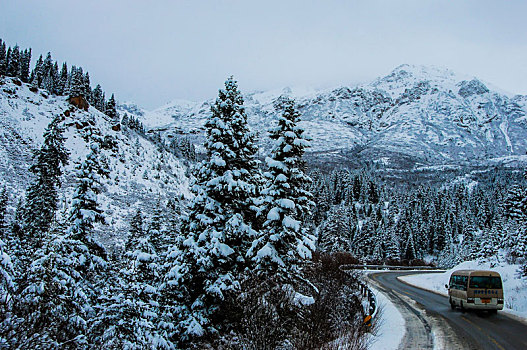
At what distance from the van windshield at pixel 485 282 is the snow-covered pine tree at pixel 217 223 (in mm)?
11854

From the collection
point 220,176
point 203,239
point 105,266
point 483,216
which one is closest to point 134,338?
point 203,239

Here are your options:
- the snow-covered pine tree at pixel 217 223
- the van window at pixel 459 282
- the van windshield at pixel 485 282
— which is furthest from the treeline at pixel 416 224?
the snow-covered pine tree at pixel 217 223

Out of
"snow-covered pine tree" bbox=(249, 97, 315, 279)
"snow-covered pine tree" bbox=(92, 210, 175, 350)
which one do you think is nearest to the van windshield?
"snow-covered pine tree" bbox=(249, 97, 315, 279)

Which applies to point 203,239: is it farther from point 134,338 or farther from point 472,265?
point 472,265

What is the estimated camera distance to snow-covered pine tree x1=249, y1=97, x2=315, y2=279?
14.4m

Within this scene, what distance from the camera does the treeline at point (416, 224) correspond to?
5359 centimetres

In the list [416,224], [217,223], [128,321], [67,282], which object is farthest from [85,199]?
[416,224]

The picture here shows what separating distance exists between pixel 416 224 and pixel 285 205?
319 feet

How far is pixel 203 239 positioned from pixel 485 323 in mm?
12889

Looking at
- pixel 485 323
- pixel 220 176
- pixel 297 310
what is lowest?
pixel 485 323

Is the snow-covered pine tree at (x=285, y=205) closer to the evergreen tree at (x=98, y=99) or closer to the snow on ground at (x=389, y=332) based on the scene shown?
the snow on ground at (x=389, y=332)

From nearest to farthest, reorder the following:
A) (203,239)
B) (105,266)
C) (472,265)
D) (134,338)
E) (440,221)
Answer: (134,338), (203,239), (105,266), (472,265), (440,221)

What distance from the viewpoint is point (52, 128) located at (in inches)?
1672

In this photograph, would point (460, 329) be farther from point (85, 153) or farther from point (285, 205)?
point (85, 153)
